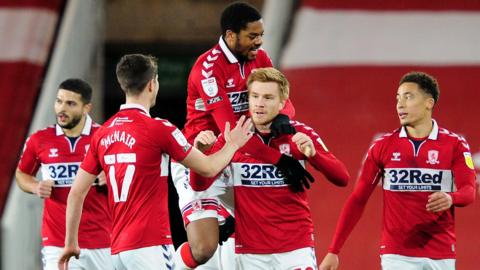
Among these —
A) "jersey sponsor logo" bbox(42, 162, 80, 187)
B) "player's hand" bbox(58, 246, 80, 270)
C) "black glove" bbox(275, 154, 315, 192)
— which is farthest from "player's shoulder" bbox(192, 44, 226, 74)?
"player's hand" bbox(58, 246, 80, 270)

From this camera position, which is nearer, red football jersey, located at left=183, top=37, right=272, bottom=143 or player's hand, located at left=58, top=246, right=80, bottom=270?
player's hand, located at left=58, top=246, right=80, bottom=270

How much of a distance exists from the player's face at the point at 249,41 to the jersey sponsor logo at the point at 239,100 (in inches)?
9.0

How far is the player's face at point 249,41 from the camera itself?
7234mm

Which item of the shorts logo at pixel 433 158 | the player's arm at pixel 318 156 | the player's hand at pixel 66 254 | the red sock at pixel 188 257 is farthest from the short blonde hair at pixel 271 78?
the player's hand at pixel 66 254

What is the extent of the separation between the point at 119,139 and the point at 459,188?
192 centimetres

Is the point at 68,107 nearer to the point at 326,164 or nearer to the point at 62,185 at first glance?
the point at 62,185

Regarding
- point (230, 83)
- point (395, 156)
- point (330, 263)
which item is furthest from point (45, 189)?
point (395, 156)

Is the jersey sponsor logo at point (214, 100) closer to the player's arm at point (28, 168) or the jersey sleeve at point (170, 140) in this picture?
the jersey sleeve at point (170, 140)

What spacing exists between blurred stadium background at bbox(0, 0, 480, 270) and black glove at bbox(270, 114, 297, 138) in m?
4.64

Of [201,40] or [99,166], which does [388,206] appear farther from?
[201,40]

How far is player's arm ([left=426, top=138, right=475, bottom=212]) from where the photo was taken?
650 cm

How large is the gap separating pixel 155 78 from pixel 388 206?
156 centimetres

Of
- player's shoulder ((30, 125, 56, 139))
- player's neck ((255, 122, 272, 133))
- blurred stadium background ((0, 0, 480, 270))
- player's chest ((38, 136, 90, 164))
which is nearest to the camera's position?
player's neck ((255, 122, 272, 133))

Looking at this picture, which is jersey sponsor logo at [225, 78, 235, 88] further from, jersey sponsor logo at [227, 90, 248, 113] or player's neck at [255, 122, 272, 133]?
player's neck at [255, 122, 272, 133]
